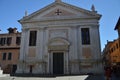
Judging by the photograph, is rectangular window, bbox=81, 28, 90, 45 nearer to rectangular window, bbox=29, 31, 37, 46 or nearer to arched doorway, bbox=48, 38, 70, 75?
arched doorway, bbox=48, 38, 70, 75

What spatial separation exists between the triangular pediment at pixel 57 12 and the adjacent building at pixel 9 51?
715cm

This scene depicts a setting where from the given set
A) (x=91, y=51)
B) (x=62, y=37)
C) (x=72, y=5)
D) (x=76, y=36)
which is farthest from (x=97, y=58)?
(x=72, y=5)

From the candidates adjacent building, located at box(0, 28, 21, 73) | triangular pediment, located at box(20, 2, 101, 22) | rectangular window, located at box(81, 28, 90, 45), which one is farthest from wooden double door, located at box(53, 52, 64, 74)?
adjacent building, located at box(0, 28, 21, 73)

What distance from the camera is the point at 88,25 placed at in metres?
21.9

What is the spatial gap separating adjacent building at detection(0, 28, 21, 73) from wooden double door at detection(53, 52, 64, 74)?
9683 millimetres

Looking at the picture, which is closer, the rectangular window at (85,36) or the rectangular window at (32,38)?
the rectangular window at (85,36)

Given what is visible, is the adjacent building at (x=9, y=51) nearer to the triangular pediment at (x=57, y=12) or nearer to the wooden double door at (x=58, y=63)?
the triangular pediment at (x=57, y=12)

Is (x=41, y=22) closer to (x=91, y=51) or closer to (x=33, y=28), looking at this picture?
(x=33, y=28)

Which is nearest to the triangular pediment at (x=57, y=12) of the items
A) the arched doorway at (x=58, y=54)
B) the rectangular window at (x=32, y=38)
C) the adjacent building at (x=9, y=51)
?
the rectangular window at (x=32, y=38)

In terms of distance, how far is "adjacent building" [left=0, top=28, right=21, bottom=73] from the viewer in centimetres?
2800

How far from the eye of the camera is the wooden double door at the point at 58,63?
2117 centimetres

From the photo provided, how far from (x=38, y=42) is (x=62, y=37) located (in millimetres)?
3741

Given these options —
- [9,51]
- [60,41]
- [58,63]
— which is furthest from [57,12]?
[9,51]

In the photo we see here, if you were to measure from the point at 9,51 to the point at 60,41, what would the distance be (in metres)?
12.3
